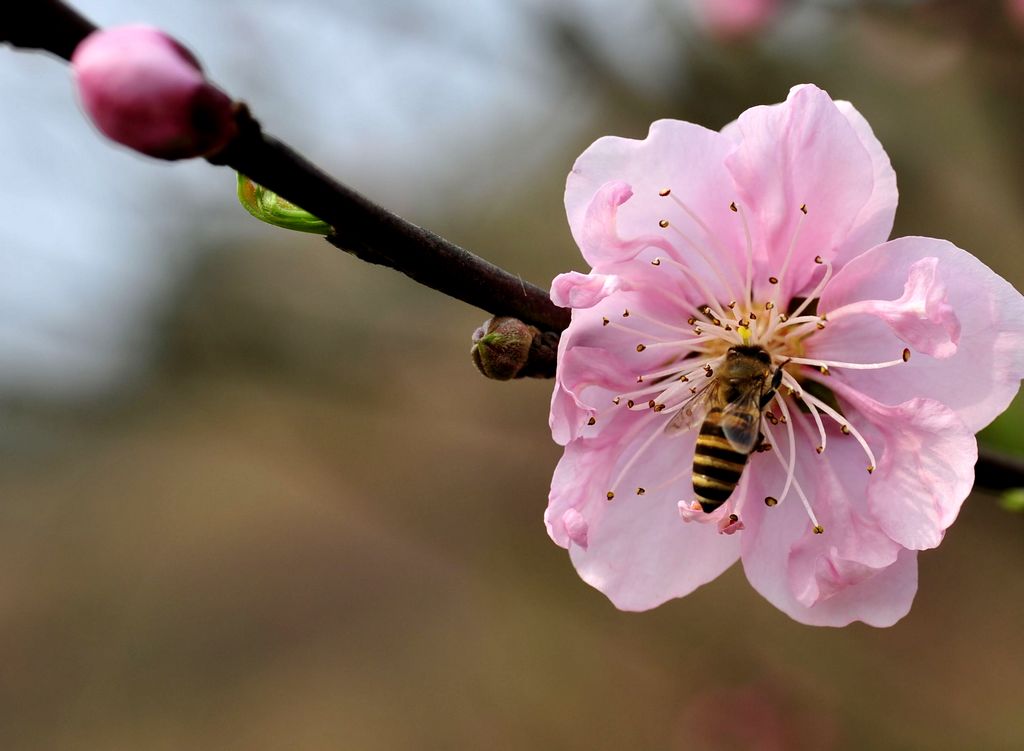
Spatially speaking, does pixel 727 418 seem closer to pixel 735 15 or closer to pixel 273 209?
Result: pixel 273 209

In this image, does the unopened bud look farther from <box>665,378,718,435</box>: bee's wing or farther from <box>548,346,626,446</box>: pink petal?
<box>665,378,718,435</box>: bee's wing

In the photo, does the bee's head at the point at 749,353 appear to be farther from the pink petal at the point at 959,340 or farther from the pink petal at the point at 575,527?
the pink petal at the point at 575,527

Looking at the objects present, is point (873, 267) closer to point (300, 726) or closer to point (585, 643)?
point (585, 643)

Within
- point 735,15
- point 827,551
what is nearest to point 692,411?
point 827,551

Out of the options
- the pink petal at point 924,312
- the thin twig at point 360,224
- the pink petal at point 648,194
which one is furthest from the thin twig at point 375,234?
the pink petal at point 924,312

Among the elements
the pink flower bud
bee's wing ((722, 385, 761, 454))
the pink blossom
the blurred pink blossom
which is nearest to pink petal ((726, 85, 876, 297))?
the pink blossom

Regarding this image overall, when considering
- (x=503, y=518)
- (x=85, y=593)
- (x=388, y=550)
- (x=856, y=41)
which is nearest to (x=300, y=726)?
(x=388, y=550)

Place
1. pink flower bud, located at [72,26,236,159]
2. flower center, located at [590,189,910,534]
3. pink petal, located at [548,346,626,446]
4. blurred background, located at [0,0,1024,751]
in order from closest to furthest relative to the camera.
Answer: pink flower bud, located at [72,26,236,159] → pink petal, located at [548,346,626,446] → flower center, located at [590,189,910,534] → blurred background, located at [0,0,1024,751]
